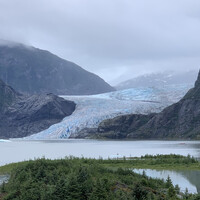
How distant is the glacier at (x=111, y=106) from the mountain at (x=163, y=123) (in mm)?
3568

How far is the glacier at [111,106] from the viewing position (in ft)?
349

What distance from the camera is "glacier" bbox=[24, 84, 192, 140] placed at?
106250 mm

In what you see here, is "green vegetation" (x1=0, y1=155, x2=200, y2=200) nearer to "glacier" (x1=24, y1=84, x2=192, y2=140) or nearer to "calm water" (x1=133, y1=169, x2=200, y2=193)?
"calm water" (x1=133, y1=169, x2=200, y2=193)

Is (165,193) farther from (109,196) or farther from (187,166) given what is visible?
(187,166)

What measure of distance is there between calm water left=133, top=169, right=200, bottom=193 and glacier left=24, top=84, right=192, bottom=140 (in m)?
74.0

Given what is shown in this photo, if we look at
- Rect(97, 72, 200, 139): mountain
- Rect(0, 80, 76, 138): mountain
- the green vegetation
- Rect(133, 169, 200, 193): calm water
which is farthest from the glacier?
the green vegetation

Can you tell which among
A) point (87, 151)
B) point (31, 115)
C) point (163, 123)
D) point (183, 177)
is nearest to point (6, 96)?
point (31, 115)

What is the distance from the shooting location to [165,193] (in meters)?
20.5

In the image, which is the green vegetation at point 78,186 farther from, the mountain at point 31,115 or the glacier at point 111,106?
the mountain at point 31,115

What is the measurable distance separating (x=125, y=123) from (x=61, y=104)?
90.8 ft

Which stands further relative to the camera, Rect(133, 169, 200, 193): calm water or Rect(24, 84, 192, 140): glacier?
Rect(24, 84, 192, 140): glacier

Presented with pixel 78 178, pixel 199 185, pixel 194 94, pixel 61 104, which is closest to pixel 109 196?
pixel 78 178

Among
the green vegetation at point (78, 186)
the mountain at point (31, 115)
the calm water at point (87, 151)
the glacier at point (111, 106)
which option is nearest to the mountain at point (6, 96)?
the mountain at point (31, 115)

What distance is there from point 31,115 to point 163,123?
5220cm
